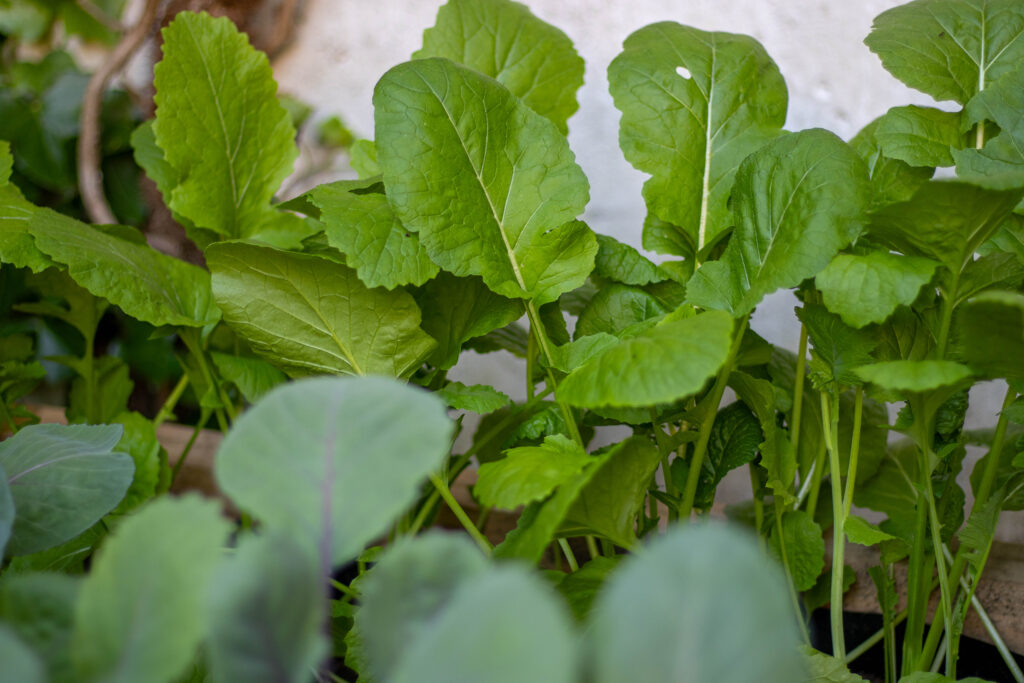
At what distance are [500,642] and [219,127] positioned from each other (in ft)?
Result: 2.00

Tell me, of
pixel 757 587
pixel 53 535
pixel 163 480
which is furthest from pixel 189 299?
pixel 757 587

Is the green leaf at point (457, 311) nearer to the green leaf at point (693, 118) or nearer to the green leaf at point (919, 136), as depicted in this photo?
the green leaf at point (693, 118)

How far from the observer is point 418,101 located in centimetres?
48

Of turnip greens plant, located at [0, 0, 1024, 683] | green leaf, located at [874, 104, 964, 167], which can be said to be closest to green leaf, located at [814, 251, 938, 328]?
turnip greens plant, located at [0, 0, 1024, 683]

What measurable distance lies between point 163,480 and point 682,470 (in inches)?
18.8

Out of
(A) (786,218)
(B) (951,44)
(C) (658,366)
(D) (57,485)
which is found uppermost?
(B) (951,44)

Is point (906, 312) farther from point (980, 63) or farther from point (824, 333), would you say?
point (980, 63)

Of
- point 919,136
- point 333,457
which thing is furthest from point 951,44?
point 333,457

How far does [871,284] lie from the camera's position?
424mm

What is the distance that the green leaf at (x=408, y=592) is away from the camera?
0.57 feet

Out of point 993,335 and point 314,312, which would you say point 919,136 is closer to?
point 993,335

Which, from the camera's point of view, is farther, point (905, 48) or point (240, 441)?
point (905, 48)

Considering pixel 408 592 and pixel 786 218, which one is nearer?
pixel 408 592

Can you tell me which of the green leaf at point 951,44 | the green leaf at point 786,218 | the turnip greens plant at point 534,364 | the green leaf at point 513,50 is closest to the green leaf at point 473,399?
the turnip greens plant at point 534,364
